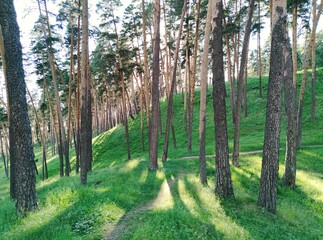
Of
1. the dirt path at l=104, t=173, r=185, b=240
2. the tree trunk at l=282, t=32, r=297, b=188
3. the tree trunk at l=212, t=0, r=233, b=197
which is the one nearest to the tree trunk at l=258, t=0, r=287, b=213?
the tree trunk at l=212, t=0, r=233, b=197

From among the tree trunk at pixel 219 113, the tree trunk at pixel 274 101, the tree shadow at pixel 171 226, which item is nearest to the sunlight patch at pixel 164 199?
the tree shadow at pixel 171 226

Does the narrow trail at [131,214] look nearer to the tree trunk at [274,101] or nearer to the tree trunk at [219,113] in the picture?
the tree trunk at [219,113]

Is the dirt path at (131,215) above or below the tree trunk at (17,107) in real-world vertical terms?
below

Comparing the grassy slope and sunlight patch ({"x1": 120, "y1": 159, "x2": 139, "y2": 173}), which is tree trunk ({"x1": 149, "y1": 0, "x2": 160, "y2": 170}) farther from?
sunlight patch ({"x1": 120, "y1": 159, "x2": 139, "y2": 173})

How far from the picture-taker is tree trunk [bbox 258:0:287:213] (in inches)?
327

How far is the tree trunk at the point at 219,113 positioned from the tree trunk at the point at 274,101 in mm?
1276

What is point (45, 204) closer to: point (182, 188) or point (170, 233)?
point (170, 233)

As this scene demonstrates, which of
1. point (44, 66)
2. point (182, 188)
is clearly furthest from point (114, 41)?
point (182, 188)

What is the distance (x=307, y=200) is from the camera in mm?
11211

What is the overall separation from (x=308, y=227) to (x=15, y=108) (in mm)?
9349

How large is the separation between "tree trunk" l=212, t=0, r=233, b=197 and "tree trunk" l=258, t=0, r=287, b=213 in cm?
128

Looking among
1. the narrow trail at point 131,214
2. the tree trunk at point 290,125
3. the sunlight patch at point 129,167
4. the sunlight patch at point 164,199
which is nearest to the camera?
the narrow trail at point 131,214

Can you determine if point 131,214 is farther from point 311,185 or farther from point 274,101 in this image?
point 311,185

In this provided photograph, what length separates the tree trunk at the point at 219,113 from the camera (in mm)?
9383
